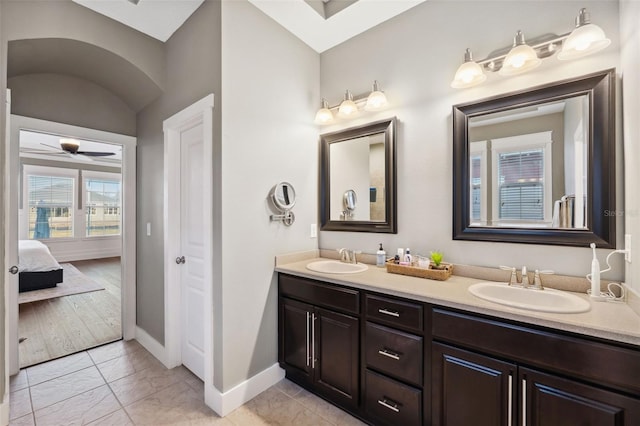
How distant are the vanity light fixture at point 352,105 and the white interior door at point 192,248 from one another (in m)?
1.07

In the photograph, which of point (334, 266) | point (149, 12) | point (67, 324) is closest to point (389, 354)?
point (334, 266)

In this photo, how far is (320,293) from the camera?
1.96m

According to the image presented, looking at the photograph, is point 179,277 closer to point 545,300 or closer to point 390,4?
point 545,300

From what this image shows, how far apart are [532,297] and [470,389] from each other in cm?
62

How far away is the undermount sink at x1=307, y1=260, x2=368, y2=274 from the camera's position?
2.20 m

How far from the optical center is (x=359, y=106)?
7.84 ft

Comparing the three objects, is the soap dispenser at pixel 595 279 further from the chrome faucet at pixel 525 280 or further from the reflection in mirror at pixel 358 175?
the reflection in mirror at pixel 358 175

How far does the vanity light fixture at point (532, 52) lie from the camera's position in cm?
139

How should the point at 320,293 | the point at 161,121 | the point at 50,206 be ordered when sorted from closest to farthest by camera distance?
the point at 320,293
the point at 161,121
the point at 50,206

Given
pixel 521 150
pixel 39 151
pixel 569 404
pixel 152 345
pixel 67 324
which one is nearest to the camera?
pixel 569 404

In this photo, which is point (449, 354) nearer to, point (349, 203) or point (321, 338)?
point (321, 338)

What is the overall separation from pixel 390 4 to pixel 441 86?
0.76m

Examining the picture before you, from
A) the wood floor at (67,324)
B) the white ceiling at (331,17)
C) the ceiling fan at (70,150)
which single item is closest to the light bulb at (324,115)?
the white ceiling at (331,17)

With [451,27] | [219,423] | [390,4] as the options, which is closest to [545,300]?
[451,27]
